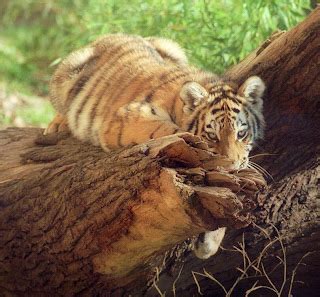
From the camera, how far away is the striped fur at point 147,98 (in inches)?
118

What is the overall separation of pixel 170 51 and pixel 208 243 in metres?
1.54

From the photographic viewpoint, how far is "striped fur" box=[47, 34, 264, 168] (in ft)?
9.84

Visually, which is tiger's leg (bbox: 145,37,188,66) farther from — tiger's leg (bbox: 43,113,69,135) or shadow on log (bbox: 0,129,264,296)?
shadow on log (bbox: 0,129,264,296)

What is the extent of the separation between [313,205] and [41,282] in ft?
3.80

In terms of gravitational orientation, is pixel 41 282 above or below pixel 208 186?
below

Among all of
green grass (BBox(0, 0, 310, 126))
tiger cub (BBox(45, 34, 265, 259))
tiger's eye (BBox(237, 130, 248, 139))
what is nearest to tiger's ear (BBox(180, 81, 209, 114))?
tiger cub (BBox(45, 34, 265, 259))

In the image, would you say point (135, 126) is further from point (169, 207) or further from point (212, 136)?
point (169, 207)

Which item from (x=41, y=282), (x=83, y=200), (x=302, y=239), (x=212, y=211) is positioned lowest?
(x=41, y=282)

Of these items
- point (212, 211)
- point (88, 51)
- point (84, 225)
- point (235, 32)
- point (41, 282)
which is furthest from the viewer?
point (235, 32)

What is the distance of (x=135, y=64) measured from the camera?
3.74 metres

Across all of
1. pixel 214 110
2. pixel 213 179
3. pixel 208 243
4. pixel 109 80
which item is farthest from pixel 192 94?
pixel 213 179

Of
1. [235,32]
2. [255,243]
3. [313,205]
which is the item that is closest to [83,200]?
[255,243]

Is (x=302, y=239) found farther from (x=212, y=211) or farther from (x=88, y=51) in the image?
(x=88, y=51)

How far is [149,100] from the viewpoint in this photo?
3369 mm
